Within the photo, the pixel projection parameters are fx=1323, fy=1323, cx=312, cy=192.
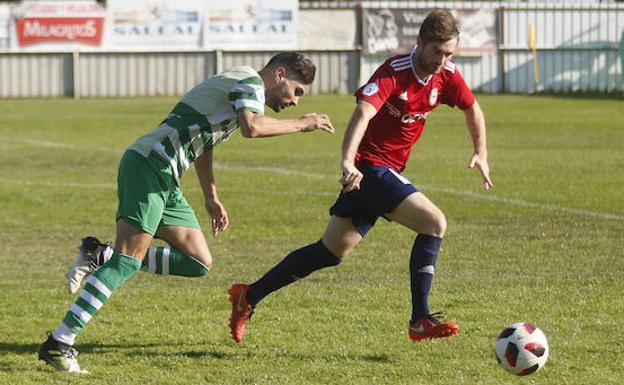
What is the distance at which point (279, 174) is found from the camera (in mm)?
18156

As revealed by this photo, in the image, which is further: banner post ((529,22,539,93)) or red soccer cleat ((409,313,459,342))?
banner post ((529,22,539,93))

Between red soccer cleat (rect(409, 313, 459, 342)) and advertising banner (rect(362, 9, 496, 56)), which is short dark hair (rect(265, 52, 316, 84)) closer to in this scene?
red soccer cleat (rect(409, 313, 459, 342))

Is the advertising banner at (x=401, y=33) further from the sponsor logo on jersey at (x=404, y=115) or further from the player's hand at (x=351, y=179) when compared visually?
the player's hand at (x=351, y=179)

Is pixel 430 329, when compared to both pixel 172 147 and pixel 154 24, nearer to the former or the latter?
pixel 172 147

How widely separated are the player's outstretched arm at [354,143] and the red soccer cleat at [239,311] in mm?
1147

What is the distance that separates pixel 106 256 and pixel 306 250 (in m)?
1.22

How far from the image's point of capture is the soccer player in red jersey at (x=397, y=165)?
7406mm

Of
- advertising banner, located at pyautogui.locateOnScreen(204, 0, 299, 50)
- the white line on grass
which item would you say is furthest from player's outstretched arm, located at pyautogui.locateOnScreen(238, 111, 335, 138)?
advertising banner, located at pyautogui.locateOnScreen(204, 0, 299, 50)

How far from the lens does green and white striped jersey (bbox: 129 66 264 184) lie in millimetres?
7078

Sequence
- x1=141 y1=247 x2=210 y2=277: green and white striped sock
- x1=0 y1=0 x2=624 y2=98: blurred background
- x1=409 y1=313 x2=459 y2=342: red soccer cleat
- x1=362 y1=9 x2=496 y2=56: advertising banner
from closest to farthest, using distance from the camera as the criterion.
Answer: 1. x1=409 y1=313 x2=459 y2=342: red soccer cleat
2. x1=141 y1=247 x2=210 y2=277: green and white striped sock
3. x1=0 y1=0 x2=624 y2=98: blurred background
4. x1=362 y1=9 x2=496 y2=56: advertising banner

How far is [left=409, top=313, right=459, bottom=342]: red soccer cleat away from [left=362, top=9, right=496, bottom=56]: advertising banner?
29478 millimetres

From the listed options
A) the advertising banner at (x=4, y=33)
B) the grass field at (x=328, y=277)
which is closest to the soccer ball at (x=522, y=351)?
the grass field at (x=328, y=277)

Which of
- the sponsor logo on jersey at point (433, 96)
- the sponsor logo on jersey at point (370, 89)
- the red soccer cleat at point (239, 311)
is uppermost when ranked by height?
the sponsor logo on jersey at point (370, 89)

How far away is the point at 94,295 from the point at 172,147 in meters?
0.89
